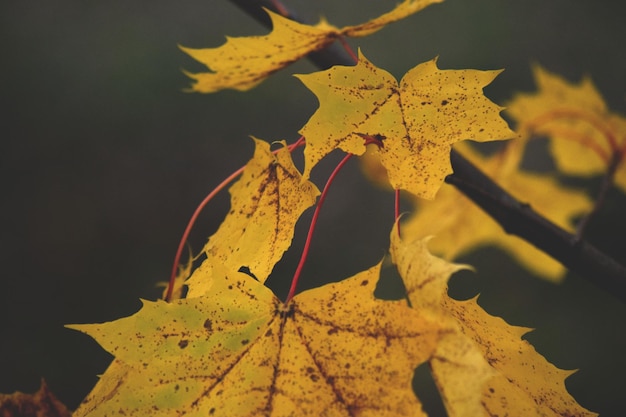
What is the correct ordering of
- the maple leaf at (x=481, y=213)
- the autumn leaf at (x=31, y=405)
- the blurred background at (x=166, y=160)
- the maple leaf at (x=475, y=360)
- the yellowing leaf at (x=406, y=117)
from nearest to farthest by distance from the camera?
the maple leaf at (x=475, y=360) → the yellowing leaf at (x=406, y=117) → the autumn leaf at (x=31, y=405) → the maple leaf at (x=481, y=213) → the blurred background at (x=166, y=160)

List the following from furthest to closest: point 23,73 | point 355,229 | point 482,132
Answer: point 23,73, point 355,229, point 482,132

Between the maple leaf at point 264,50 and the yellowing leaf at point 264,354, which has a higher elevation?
the maple leaf at point 264,50

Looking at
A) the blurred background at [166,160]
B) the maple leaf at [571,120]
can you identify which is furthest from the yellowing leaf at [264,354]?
the blurred background at [166,160]

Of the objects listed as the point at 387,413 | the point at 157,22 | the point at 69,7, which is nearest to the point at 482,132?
the point at 387,413

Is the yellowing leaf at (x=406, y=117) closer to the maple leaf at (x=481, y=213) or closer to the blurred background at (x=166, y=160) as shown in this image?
the maple leaf at (x=481, y=213)

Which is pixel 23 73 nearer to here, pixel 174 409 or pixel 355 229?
pixel 355 229

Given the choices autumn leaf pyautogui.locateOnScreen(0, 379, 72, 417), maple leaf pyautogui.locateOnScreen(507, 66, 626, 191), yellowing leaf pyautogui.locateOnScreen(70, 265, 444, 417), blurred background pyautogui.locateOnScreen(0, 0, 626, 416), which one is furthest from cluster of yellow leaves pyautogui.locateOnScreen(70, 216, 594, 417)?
blurred background pyautogui.locateOnScreen(0, 0, 626, 416)

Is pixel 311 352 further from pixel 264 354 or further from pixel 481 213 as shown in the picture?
pixel 481 213
